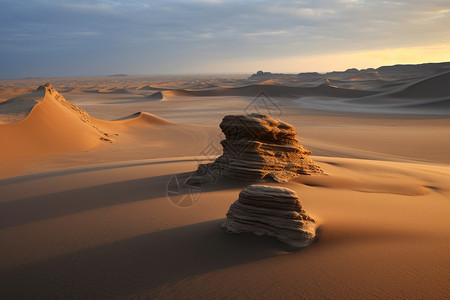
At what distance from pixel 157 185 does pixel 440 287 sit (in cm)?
456

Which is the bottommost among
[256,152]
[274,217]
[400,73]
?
[274,217]

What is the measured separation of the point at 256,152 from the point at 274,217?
2.53m

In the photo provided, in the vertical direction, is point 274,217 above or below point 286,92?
above

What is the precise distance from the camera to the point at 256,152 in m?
5.95

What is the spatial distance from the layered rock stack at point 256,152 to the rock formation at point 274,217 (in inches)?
85.6

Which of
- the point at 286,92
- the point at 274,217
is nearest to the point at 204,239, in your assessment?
the point at 274,217

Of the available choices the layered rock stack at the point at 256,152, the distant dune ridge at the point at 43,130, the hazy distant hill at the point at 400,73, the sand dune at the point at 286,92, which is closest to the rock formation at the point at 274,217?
the layered rock stack at the point at 256,152

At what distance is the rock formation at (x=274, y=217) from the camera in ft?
11.2

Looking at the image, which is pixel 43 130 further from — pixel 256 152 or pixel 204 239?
pixel 204 239

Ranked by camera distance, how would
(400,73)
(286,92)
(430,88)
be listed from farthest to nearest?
1. (400,73)
2. (286,92)
3. (430,88)

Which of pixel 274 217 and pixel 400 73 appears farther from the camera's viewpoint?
pixel 400 73

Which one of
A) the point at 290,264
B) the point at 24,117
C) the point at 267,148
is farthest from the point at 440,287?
the point at 24,117

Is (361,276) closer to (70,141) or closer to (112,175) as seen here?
(112,175)

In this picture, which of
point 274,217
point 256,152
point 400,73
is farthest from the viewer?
point 400,73
